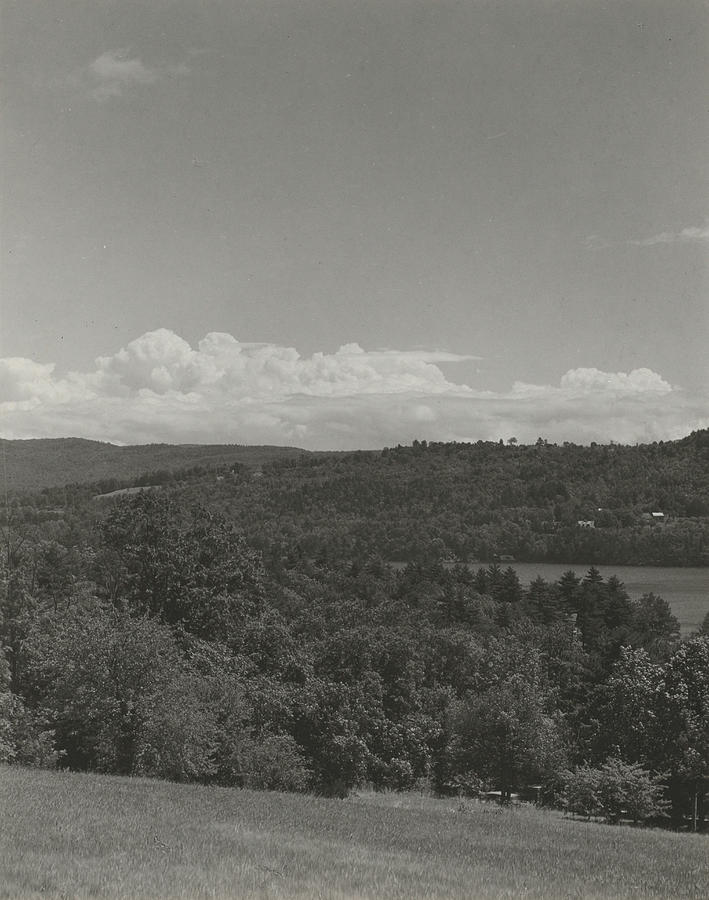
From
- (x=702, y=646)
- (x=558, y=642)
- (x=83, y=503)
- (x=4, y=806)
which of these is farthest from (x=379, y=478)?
(x=4, y=806)

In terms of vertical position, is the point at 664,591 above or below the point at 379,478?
below

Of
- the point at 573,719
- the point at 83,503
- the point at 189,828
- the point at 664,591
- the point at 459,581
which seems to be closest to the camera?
the point at 189,828

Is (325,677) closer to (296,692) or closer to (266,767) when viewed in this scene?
(296,692)

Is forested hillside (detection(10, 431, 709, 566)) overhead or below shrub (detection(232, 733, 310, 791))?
overhead

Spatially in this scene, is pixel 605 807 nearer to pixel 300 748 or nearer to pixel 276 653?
pixel 300 748

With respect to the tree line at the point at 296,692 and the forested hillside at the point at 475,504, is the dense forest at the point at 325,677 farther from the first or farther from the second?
the forested hillside at the point at 475,504

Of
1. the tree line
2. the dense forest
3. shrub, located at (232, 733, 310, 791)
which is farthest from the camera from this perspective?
shrub, located at (232, 733, 310, 791)

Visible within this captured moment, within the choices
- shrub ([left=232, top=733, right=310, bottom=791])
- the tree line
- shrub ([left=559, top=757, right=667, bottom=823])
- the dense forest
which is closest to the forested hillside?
the dense forest

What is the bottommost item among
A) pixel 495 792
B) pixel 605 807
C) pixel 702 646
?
pixel 495 792

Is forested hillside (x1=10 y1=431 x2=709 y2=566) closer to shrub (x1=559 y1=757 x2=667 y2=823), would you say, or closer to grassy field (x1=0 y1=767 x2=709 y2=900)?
shrub (x1=559 y1=757 x2=667 y2=823)
